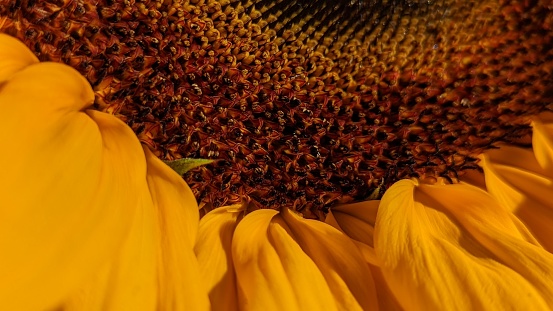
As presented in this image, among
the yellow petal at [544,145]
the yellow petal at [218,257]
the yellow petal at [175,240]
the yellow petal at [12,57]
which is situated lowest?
the yellow petal at [218,257]

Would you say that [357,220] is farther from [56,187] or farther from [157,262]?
[56,187]

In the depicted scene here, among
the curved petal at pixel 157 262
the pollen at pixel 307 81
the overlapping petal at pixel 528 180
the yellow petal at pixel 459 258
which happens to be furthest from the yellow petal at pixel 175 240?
the overlapping petal at pixel 528 180

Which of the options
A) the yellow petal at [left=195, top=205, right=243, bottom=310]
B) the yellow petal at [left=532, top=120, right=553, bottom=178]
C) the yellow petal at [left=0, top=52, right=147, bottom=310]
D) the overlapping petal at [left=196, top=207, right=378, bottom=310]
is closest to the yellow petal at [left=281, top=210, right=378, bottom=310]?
the overlapping petal at [left=196, top=207, right=378, bottom=310]

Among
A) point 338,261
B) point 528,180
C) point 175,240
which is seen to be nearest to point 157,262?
point 175,240

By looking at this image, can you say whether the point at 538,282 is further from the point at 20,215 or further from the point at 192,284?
the point at 20,215

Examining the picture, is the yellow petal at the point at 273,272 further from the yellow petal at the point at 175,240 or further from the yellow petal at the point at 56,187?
the yellow petal at the point at 56,187

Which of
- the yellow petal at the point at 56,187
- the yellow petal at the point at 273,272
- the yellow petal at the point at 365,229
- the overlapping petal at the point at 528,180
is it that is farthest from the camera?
the overlapping petal at the point at 528,180

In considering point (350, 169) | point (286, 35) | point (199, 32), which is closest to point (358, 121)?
point (350, 169)
